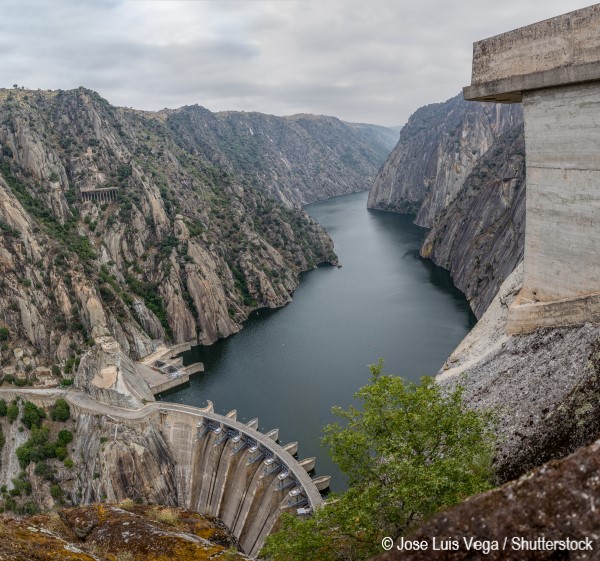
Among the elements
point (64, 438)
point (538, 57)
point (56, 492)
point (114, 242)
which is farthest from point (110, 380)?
point (538, 57)

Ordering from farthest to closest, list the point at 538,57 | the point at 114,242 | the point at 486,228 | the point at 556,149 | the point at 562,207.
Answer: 1. the point at 486,228
2. the point at 114,242
3. the point at 562,207
4. the point at 556,149
5. the point at 538,57

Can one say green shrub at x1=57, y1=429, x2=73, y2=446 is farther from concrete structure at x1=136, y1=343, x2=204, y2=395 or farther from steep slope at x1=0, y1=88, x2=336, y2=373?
concrete structure at x1=136, y1=343, x2=204, y2=395

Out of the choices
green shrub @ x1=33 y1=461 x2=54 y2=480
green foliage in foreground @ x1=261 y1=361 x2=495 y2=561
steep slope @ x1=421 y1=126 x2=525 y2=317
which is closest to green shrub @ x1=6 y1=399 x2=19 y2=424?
green shrub @ x1=33 y1=461 x2=54 y2=480

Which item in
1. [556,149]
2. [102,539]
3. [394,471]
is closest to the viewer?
[394,471]

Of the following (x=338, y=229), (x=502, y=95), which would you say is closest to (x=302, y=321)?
(x=502, y=95)

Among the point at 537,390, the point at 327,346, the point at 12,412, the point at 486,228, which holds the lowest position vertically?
the point at 12,412

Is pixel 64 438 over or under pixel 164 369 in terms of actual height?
under

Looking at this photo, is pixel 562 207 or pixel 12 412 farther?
pixel 12 412

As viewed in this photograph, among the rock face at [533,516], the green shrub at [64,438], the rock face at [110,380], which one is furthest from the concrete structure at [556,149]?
the green shrub at [64,438]

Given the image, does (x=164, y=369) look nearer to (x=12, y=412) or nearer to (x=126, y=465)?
(x=12, y=412)
